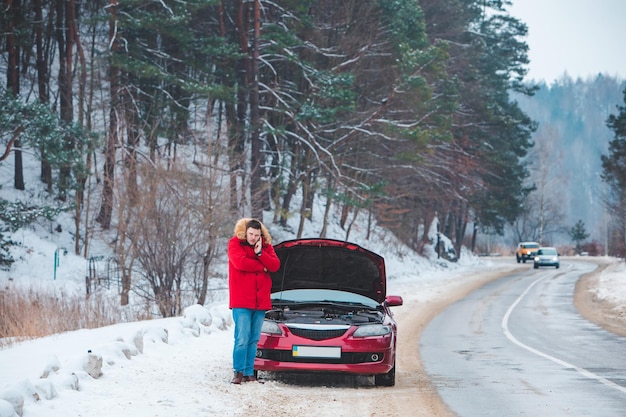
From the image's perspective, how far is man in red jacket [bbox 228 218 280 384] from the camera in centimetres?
1037

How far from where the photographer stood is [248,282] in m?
10.4

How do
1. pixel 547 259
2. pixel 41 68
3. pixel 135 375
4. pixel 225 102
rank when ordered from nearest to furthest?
pixel 135 375, pixel 41 68, pixel 225 102, pixel 547 259

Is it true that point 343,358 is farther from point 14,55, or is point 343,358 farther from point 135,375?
point 14,55

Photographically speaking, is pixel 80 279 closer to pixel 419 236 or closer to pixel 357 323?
pixel 357 323

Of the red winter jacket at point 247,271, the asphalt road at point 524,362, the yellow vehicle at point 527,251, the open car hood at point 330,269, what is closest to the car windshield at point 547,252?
the yellow vehicle at point 527,251

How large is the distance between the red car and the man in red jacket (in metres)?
0.41

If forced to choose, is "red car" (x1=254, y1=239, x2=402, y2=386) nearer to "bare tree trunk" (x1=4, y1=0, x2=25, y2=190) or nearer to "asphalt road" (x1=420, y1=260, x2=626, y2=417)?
"asphalt road" (x1=420, y1=260, x2=626, y2=417)

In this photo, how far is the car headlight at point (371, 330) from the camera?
424 inches

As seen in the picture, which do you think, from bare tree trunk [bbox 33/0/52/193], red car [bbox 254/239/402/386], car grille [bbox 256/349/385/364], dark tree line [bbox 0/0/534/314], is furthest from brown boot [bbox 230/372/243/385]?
bare tree trunk [bbox 33/0/52/193]

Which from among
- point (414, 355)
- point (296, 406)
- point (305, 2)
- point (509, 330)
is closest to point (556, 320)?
point (509, 330)

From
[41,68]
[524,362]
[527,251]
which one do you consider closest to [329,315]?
[524,362]

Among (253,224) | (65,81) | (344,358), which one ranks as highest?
(65,81)

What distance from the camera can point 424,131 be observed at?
3956 centimetres

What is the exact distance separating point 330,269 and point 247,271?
2.16m
